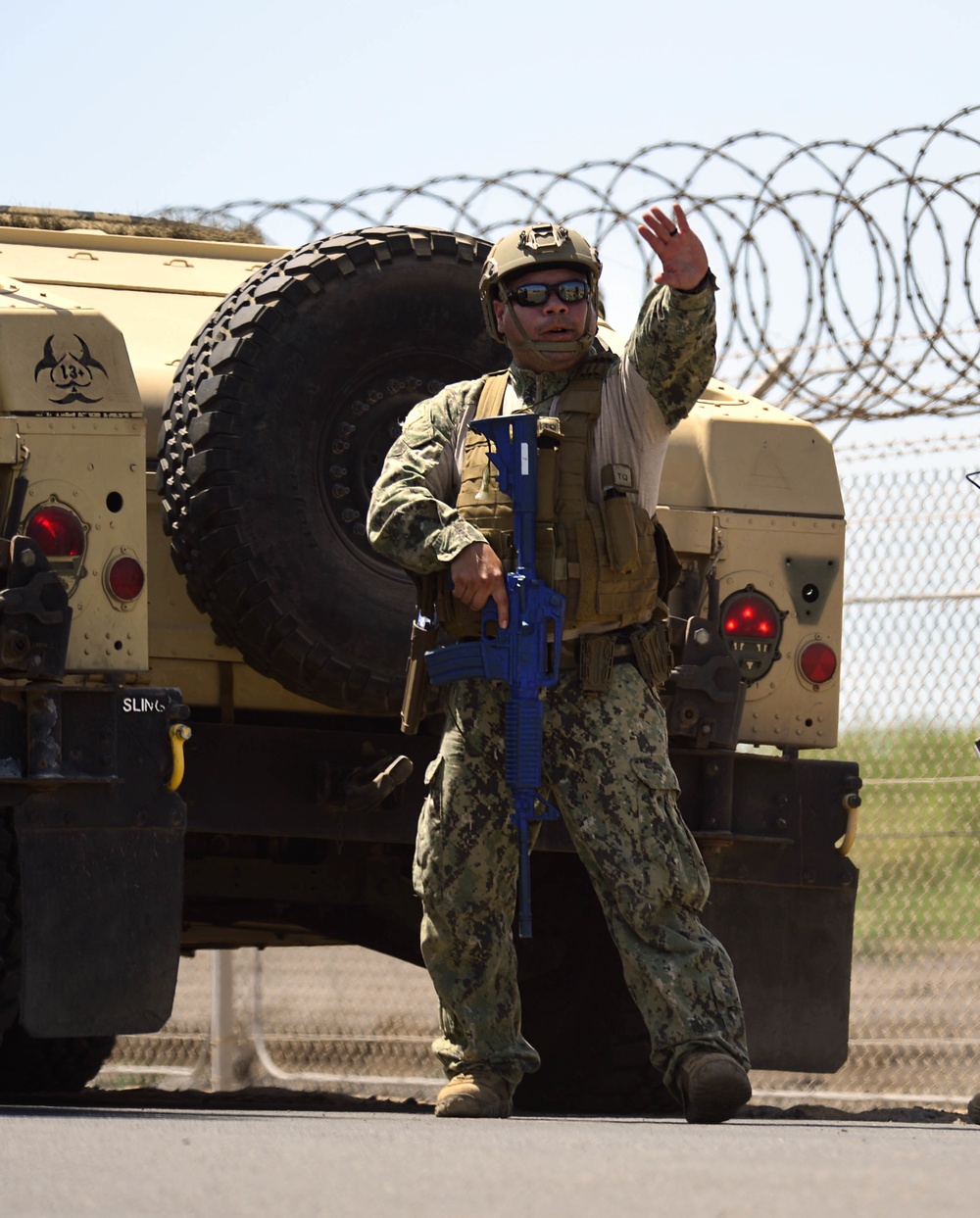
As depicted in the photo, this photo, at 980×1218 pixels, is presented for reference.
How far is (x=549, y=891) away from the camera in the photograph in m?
6.50

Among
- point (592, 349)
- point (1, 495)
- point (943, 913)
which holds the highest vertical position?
point (592, 349)

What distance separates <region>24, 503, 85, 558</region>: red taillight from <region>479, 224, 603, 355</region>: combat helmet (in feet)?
3.56

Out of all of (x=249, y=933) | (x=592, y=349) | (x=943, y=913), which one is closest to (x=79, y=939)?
(x=592, y=349)

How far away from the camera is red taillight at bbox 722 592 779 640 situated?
20.4 feet

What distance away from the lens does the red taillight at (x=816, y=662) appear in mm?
6359

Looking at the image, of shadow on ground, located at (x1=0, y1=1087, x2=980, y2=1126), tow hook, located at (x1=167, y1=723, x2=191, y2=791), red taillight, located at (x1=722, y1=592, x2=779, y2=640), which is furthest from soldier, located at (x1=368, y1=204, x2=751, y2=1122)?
shadow on ground, located at (x1=0, y1=1087, x2=980, y2=1126)

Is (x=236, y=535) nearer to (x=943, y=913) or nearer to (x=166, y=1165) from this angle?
(x=166, y=1165)

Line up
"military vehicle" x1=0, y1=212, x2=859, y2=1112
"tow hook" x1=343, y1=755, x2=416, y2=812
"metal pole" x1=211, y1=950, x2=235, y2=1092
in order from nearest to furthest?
1. "military vehicle" x1=0, y1=212, x2=859, y2=1112
2. "tow hook" x1=343, y1=755, x2=416, y2=812
3. "metal pole" x1=211, y1=950, x2=235, y2=1092

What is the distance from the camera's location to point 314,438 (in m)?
5.73

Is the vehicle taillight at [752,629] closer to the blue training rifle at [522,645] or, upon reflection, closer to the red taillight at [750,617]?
the red taillight at [750,617]

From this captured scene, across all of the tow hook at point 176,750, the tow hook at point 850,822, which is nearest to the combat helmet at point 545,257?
the tow hook at point 176,750

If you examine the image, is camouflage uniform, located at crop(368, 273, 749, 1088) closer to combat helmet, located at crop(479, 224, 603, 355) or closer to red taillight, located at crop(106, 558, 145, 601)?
combat helmet, located at crop(479, 224, 603, 355)

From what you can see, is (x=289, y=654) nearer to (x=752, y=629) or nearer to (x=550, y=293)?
(x=550, y=293)

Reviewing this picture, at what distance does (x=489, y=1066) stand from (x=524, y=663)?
0.83 meters
